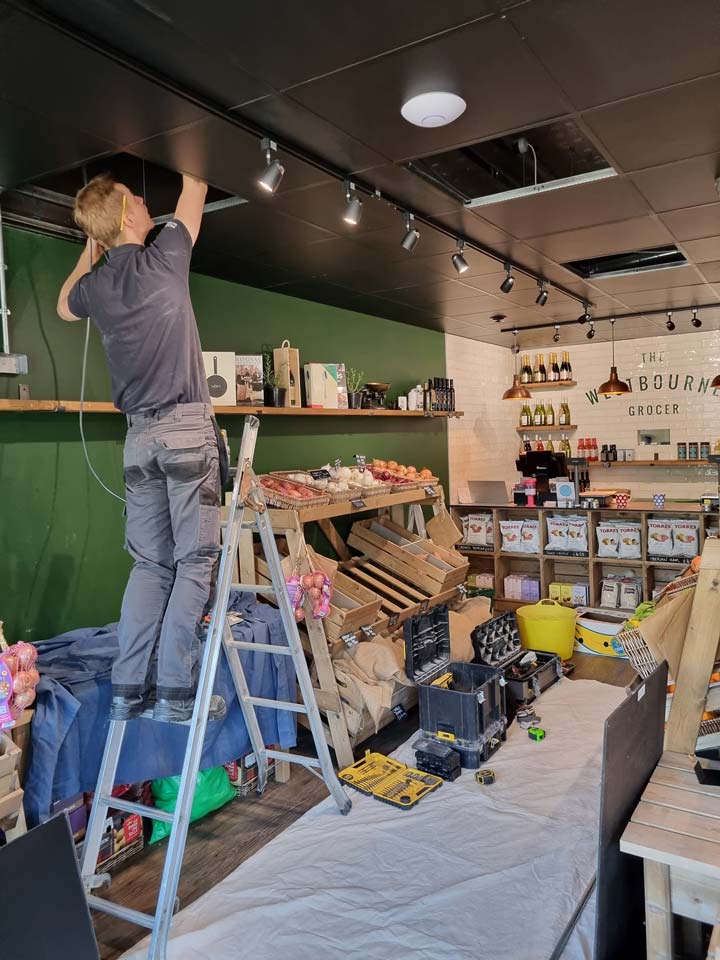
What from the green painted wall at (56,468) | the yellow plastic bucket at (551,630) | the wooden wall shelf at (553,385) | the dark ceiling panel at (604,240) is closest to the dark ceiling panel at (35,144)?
the green painted wall at (56,468)

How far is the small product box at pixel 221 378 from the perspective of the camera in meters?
4.10

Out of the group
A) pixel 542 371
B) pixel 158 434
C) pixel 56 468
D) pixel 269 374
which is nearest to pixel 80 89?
pixel 158 434

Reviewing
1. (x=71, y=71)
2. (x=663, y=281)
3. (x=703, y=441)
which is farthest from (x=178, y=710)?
(x=703, y=441)

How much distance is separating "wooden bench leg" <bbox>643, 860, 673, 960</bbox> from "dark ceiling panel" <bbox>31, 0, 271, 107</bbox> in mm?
2421

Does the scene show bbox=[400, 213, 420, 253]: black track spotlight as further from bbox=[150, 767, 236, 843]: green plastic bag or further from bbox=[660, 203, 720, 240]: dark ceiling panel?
bbox=[150, 767, 236, 843]: green plastic bag

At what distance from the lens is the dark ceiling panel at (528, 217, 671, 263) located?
388 centimetres

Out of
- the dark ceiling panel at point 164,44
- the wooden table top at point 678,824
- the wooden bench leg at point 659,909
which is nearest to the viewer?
the wooden table top at point 678,824

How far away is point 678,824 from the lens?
5.24 feet

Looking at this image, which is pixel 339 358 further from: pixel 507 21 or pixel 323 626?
pixel 507 21

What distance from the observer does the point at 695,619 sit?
1961 millimetres

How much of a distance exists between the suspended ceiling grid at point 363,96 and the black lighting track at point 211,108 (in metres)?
0.01

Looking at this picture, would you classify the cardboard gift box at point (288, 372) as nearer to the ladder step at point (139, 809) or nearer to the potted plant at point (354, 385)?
the potted plant at point (354, 385)

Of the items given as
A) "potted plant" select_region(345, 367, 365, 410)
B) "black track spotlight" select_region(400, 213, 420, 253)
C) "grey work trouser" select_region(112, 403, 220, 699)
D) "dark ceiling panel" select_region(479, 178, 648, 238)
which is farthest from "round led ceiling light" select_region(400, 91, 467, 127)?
"potted plant" select_region(345, 367, 365, 410)

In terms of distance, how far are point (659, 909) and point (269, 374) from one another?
383 cm
